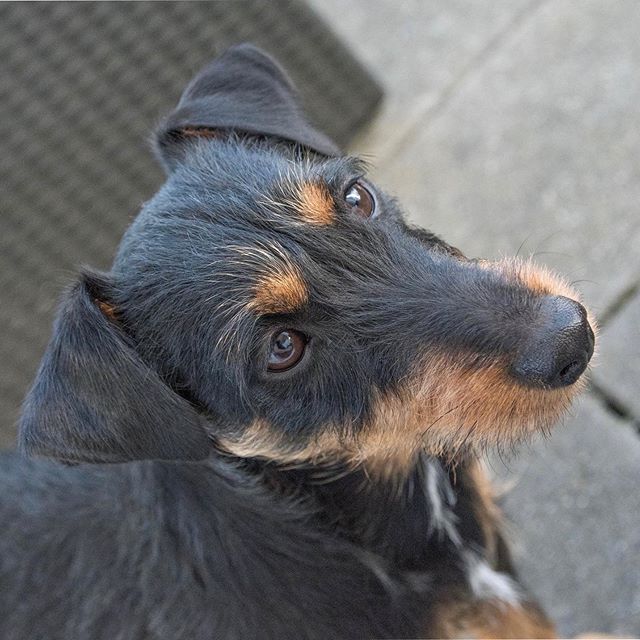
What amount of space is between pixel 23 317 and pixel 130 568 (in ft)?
5.79

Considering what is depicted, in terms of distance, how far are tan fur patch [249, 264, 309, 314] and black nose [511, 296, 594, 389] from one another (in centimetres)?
57

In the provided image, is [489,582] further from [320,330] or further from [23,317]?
[23,317]

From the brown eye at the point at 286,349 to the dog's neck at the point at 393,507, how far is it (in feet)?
1.13

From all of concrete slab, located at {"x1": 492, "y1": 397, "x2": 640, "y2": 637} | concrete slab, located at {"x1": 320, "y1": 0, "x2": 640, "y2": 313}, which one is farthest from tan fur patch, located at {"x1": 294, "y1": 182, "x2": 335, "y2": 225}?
concrete slab, located at {"x1": 320, "y1": 0, "x2": 640, "y2": 313}

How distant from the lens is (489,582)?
2498 mm

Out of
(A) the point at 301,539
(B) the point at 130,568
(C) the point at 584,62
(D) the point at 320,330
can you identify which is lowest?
(B) the point at 130,568

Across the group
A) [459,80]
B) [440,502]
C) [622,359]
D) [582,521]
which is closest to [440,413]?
[440,502]

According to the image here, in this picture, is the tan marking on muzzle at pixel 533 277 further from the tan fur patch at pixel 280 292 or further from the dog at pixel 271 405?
the tan fur patch at pixel 280 292

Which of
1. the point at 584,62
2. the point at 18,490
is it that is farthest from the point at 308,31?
the point at 18,490

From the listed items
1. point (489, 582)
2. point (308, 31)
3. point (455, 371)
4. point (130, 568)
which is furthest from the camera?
point (308, 31)

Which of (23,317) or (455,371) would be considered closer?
(455,371)

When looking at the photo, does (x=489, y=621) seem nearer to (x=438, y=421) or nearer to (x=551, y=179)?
(x=438, y=421)

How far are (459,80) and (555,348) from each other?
110 inches

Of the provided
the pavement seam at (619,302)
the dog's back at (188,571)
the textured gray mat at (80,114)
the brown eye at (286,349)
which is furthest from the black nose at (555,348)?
the textured gray mat at (80,114)
